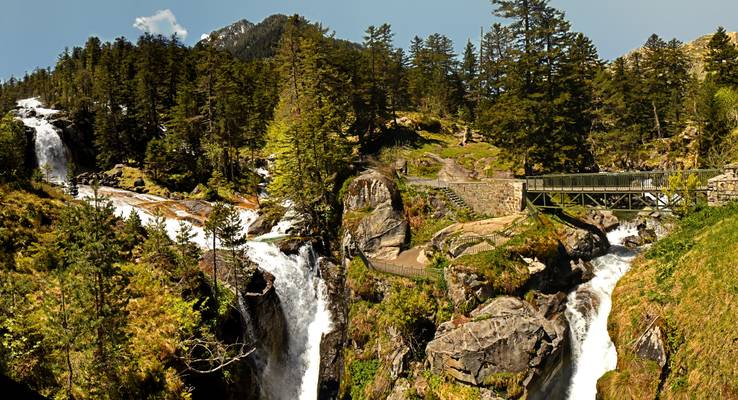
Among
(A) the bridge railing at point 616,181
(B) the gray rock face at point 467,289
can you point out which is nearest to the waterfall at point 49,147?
(B) the gray rock face at point 467,289

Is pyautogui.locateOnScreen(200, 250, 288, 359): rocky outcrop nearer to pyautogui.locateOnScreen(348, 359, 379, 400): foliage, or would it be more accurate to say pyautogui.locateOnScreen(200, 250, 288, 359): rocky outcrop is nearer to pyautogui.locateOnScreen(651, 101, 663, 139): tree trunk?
pyautogui.locateOnScreen(348, 359, 379, 400): foliage

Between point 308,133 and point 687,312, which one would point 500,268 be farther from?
point 308,133

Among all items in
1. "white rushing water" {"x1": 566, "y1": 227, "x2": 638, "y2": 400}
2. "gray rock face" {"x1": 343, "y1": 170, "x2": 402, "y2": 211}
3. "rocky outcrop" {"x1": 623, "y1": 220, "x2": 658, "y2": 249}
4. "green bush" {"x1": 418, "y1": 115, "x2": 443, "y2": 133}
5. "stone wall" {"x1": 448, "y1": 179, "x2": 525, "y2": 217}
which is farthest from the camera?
"green bush" {"x1": 418, "y1": 115, "x2": 443, "y2": 133}

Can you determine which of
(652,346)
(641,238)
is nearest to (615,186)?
(641,238)

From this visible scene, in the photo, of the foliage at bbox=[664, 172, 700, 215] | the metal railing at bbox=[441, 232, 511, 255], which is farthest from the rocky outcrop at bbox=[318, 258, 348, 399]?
the foliage at bbox=[664, 172, 700, 215]

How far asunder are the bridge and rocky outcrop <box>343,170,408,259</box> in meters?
9.60

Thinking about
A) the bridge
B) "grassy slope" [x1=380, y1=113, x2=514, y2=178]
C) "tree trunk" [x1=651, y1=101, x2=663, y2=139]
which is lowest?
the bridge

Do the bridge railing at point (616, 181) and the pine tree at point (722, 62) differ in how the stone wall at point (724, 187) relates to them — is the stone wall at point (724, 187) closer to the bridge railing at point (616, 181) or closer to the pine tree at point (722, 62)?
the bridge railing at point (616, 181)

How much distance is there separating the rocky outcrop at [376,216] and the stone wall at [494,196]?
18.6 ft

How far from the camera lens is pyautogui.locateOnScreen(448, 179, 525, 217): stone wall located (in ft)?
106

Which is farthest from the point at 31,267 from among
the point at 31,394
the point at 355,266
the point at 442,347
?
the point at 31,394

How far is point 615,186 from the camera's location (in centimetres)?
2941

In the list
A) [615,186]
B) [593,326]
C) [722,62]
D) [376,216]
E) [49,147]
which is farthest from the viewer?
[722,62]

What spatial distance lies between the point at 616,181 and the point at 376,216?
16.3 metres
